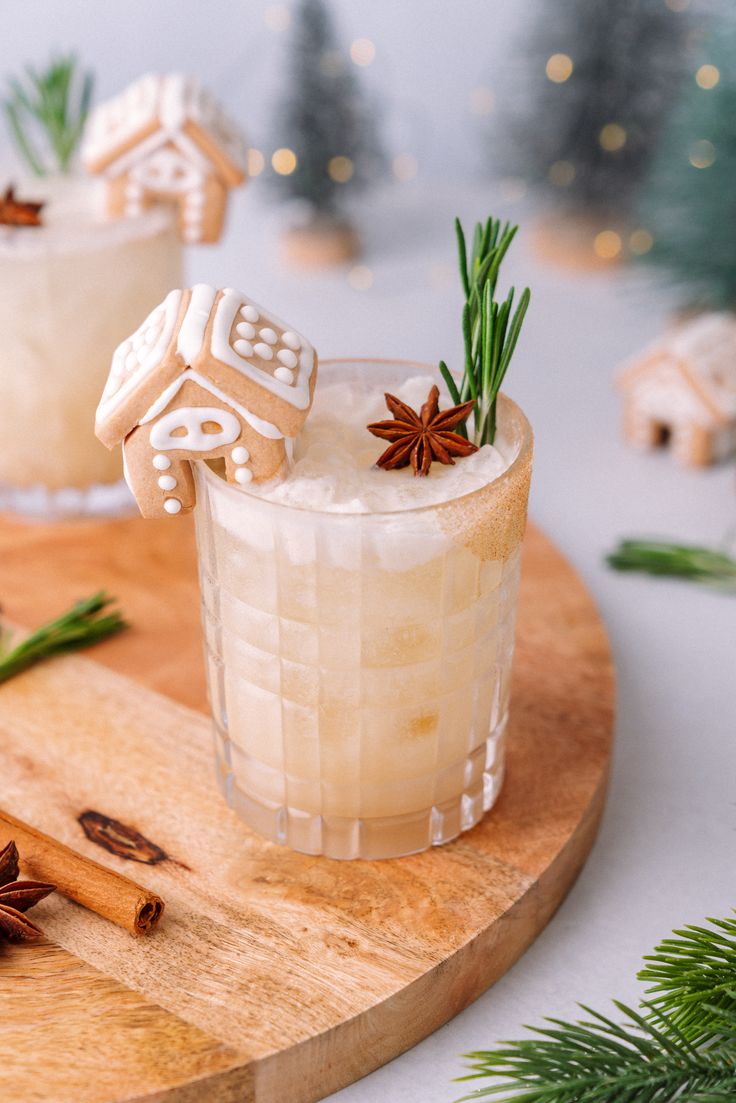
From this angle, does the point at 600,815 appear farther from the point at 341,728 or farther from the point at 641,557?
the point at 641,557

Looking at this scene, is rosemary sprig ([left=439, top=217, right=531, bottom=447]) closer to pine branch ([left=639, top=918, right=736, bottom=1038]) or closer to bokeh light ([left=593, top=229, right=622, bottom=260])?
pine branch ([left=639, top=918, right=736, bottom=1038])

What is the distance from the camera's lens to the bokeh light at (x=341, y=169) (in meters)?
2.41

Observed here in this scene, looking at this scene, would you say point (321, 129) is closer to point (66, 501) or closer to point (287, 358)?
point (66, 501)

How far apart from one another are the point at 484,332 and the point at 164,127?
2.10 ft

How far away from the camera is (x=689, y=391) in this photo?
1855 millimetres

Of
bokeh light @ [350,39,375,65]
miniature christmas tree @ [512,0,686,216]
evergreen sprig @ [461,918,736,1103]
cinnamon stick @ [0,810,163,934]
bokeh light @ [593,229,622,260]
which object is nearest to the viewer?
evergreen sprig @ [461,918,736,1103]

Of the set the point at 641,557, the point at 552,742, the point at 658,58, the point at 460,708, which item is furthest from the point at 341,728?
the point at 658,58

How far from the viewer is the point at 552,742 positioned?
52.4 inches

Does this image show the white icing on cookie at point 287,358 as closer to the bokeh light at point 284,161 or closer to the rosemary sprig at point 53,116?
the rosemary sprig at point 53,116

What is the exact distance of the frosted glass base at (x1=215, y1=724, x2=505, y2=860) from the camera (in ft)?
3.89

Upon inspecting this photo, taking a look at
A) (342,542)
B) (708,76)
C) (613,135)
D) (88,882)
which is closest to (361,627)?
(342,542)

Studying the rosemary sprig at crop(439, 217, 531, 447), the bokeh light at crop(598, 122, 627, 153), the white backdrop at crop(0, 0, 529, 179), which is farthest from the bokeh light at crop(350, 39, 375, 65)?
the rosemary sprig at crop(439, 217, 531, 447)

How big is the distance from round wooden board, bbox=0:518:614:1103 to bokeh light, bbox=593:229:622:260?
1076 mm

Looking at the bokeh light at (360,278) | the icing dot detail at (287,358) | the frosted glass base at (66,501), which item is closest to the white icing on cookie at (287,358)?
the icing dot detail at (287,358)
